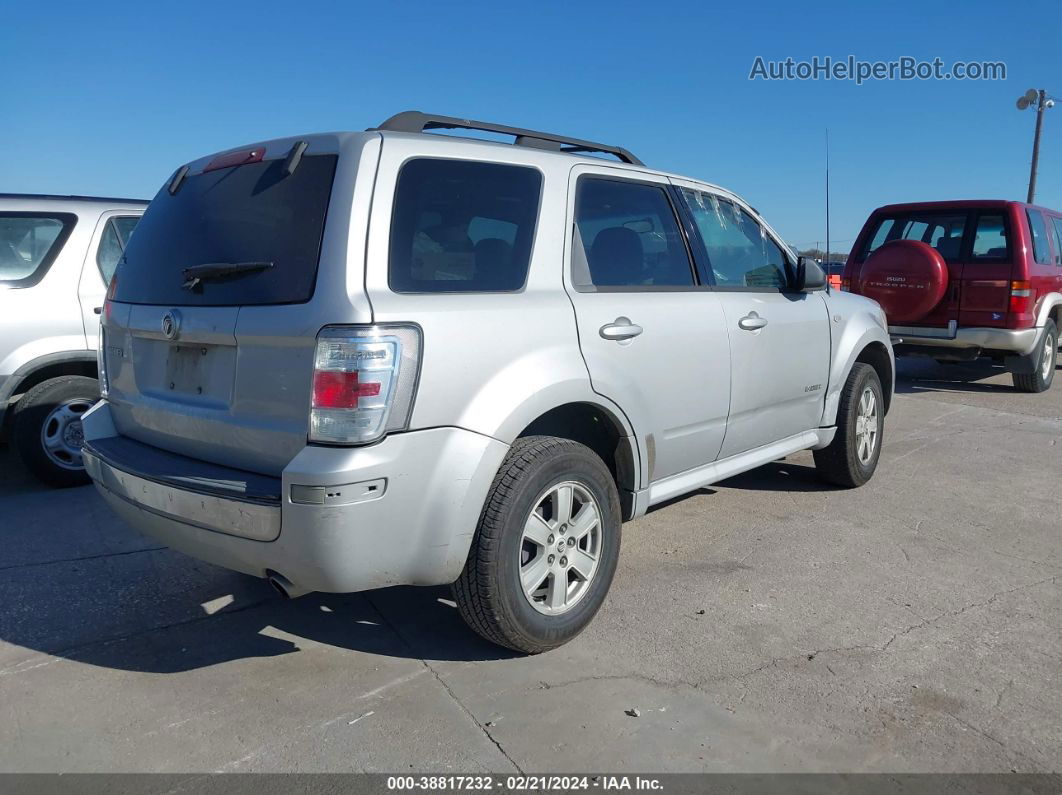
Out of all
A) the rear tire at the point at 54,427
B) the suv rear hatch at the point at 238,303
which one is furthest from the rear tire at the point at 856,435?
the rear tire at the point at 54,427

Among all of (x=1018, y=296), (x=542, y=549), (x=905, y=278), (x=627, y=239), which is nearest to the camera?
(x=542, y=549)

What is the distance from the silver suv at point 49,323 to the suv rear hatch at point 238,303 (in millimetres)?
2301

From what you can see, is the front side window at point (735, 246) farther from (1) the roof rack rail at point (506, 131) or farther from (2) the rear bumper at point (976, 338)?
(2) the rear bumper at point (976, 338)

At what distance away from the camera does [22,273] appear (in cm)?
539

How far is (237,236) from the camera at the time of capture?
9.82 feet

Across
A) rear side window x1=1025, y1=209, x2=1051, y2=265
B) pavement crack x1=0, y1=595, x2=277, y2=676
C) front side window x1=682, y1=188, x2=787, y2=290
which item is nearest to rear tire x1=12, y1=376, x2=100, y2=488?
pavement crack x1=0, y1=595, x2=277, y2=676

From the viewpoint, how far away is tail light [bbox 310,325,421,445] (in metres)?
2.59

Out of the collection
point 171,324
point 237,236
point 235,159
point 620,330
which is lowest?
point 620,330

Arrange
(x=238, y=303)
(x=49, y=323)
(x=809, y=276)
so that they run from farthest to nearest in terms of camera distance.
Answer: (x=49, y=323) → (x=809, y=276) → (x=238, y=303)

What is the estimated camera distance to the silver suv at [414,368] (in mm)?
2645

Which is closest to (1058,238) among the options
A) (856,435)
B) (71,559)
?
(856,435)

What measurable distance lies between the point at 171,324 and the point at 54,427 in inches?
117

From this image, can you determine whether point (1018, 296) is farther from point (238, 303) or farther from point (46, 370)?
point (46, 370)

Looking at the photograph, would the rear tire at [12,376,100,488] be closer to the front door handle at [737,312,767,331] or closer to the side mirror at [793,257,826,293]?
the front door handle at [737,312,767,331]
